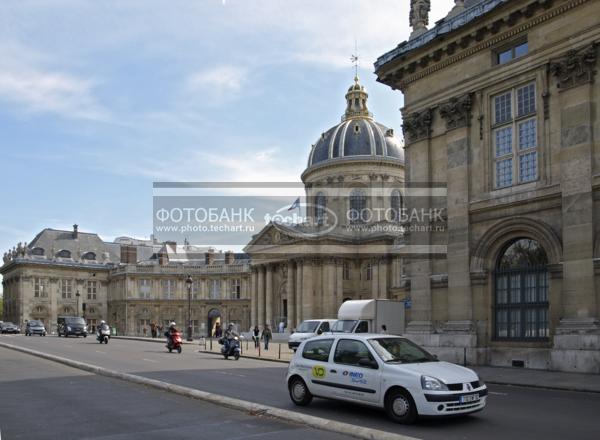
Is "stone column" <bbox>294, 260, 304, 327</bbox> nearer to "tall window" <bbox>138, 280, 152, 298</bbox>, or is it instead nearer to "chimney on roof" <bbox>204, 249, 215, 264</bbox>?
"chimney on roof" <bbox>204, 249, 215, 264</bbox>

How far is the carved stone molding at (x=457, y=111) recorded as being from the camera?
85.0 feet

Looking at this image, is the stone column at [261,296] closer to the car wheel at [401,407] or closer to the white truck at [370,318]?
the white truck at [370,318]

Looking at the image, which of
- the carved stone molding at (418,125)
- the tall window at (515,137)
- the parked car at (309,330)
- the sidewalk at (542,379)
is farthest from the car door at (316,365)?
the parked car at (309,330)

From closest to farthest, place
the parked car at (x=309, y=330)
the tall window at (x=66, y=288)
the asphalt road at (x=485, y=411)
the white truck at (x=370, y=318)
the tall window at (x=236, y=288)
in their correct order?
1. the asphalt road at (x=485, y=411)
2. the white truck at (x=370, y=318)
3. the parked car at (x=309, y=330)
4. the tall window at (x=236, y=288)
5. the tall window at (x=66, y=288)

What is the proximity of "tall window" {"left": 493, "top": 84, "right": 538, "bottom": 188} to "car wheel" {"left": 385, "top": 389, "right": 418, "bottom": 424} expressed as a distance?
14.0 m

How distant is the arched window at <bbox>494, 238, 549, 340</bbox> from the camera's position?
23.3m

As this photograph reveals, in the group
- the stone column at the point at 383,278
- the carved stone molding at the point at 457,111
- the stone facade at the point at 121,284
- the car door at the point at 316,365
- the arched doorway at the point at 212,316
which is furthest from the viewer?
the arched doorway at the point at 212,316

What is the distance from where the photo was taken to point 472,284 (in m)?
25.4

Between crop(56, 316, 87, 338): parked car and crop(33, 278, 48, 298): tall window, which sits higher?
crop(33, 278, 48, 298): tall window

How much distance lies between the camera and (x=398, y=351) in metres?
12.9

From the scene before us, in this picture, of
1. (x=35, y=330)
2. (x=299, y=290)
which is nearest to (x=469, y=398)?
(x=299, y=290)

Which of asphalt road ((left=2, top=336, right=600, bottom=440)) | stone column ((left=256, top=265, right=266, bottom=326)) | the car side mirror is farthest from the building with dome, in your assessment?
the car side mirror

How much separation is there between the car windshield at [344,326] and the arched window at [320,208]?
38.9 meters

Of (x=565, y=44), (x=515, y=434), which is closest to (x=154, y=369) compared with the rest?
(x=515, y=434)
